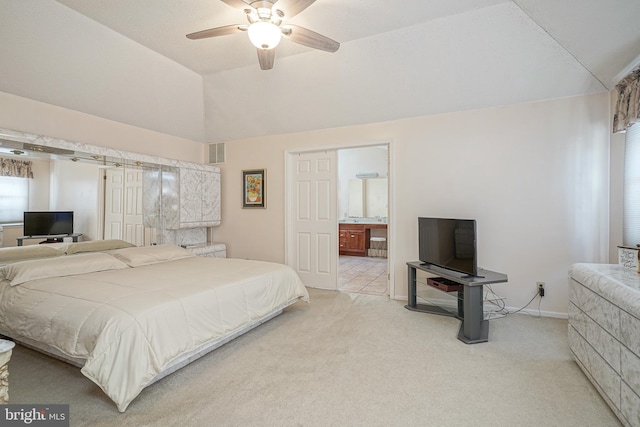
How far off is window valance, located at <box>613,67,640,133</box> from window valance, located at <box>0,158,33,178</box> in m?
5.78

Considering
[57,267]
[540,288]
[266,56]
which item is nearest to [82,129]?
[57,267]

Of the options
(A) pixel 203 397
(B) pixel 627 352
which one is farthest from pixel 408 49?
(A) pixel 203 397

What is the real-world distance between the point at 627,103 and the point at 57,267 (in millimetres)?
5318

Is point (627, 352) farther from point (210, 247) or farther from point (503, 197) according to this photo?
point (210, 247)

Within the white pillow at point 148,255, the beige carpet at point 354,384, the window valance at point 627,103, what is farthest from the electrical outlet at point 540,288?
the white pillow at point 148,255

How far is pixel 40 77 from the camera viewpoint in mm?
3141

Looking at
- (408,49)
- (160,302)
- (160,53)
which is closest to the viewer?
(160,302)

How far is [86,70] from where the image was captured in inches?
131

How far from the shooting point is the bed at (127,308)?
183 cm

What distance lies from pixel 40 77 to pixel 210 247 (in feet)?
9.63

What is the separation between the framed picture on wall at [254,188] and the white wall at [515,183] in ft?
5.34

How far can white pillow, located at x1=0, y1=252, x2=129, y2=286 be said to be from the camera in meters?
2.57

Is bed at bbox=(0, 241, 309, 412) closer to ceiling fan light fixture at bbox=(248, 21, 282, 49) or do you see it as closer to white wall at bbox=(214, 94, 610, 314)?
ceiling fan light fixture at bbox=(248, 21, 282, 49)

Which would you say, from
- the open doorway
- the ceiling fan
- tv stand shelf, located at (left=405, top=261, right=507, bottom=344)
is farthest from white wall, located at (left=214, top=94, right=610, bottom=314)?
the open doorway
